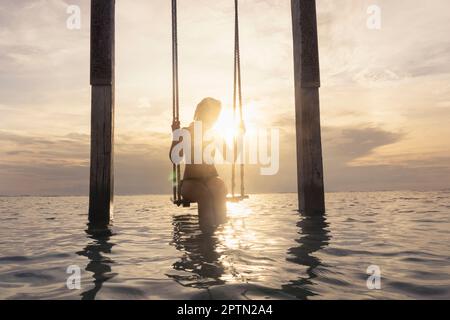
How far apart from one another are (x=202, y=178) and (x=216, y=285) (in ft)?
8.50

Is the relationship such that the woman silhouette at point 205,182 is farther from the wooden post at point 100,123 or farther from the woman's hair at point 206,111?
the wooden post at point 100,123

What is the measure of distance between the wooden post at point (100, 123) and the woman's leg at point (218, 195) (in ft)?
5.68

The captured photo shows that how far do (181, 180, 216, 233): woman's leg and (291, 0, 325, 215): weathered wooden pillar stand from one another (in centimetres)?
202

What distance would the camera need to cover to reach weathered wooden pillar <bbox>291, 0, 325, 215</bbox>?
6.41 m

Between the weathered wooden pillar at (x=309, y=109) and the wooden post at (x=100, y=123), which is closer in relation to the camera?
the wooden post at (x=100, y=123)

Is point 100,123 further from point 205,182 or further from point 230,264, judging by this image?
point 230,264

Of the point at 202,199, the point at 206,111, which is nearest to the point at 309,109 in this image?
the point at 206,111

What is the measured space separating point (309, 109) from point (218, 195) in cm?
243

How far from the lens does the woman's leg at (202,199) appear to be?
5.08 meters

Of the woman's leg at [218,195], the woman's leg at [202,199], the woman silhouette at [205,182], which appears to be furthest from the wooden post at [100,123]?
the woman's leg at [218,195]

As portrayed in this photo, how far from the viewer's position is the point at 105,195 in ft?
18.8

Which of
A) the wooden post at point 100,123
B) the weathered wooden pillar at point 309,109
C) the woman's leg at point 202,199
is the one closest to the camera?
the woman's leg at point 202,199

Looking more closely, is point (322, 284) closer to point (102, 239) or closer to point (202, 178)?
point (202, 178)

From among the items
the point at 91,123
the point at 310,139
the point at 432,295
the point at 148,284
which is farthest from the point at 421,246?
the point at 91,123
